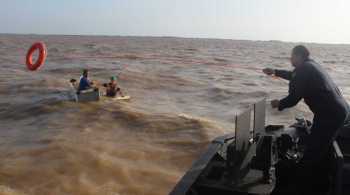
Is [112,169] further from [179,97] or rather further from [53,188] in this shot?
[179,97]

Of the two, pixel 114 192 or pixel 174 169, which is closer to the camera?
pixel 114 192

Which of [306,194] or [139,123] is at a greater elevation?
[306,194]

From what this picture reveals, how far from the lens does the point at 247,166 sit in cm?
457

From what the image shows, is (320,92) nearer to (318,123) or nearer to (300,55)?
(318,123)

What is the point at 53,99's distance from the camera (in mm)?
17219

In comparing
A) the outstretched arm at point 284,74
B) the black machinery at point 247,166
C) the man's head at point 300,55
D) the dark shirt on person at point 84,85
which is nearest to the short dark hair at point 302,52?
the man's head at point 300,55

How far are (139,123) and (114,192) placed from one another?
18.2 ft

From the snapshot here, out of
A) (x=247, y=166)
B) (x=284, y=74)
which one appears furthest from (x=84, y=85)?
(x=247, y=166)

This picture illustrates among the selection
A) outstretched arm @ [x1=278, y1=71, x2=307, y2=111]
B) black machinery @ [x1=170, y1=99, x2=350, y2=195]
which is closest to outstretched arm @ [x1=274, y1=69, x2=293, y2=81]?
black machinery @ [x1=170, y1=99, x2=350, y2=195]

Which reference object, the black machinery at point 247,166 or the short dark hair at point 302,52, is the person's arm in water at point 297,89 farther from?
the black machinery at point 247,166

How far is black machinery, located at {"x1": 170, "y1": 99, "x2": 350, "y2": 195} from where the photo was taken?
166 inches

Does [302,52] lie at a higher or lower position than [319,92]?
higher

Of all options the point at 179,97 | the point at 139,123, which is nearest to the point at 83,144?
the point at 139,123

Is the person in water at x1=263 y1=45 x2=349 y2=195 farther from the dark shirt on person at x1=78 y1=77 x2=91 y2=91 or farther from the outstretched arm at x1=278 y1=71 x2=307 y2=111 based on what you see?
the dark shirt on person at x1=78 y1=77 x2=91 y2=91
